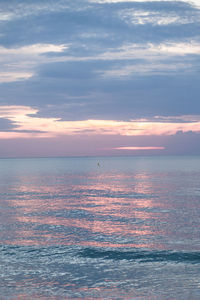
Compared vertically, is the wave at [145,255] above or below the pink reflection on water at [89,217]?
below

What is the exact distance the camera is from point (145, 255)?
94.6ft

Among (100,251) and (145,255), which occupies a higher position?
(100,251)

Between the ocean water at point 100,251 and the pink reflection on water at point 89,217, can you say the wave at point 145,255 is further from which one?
the pink reflection on water at point 89,217

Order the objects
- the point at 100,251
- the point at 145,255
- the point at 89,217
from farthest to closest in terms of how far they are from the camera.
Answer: the point at 89,217, the point at 100,251, the point at 145,255

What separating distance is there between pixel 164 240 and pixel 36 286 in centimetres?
1504

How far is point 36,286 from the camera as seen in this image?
72.5 ft

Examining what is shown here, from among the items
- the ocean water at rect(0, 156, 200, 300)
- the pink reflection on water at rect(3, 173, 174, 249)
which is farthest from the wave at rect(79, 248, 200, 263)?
the pink reflection on water at rect(3, 173, 174, 249)

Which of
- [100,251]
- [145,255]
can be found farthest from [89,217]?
[145,255]

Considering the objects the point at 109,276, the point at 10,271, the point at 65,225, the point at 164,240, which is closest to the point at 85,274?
the point at 109,276

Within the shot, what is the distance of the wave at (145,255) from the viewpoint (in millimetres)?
27688

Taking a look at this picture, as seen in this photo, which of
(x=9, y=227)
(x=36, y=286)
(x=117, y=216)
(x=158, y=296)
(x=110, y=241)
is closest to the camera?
(x=158, y=296)

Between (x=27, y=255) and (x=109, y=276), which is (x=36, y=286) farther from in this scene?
(x=27, y=255)

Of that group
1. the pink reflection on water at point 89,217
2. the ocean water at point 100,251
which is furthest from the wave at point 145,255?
the pink reflection on water at point 89,217

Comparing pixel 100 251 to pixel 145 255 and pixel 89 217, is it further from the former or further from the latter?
pixel 89 217
